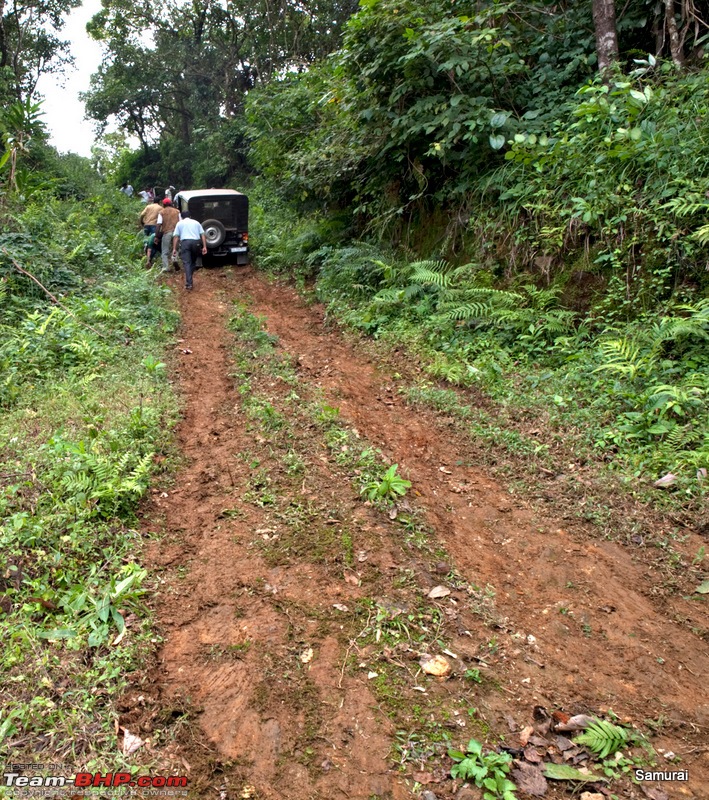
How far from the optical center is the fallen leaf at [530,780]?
2488 mm

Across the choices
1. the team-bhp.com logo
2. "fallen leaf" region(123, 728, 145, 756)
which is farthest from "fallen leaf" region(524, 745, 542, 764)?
"fallen leaf" region(123, 728, 145, 756)

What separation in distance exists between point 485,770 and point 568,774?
0.38m

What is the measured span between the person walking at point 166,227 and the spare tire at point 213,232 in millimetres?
847

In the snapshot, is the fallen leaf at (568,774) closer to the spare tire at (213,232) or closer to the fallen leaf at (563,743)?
the fallen leaf at (563,743)

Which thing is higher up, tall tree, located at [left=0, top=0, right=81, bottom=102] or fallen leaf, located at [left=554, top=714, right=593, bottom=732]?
tall tree, located at [left=0, top=0, right=81, bottom=102]

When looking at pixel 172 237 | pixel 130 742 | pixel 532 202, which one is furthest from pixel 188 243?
pixel 130 742

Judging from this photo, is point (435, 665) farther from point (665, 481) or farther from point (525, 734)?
point (665, 481)

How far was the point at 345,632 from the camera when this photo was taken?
10.9 ft

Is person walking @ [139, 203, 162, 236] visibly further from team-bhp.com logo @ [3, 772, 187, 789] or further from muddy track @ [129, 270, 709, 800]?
team-bhp.com logo @ [3, 772, 187, 789]

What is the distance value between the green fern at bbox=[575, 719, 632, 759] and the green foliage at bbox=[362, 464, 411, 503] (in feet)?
6.81

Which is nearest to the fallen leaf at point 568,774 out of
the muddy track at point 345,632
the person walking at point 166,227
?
the muddy track at point 345,632

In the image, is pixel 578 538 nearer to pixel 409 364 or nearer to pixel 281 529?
pixel 281 529

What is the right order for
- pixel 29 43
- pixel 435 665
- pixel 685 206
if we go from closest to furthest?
pixel 435 665, pixel 685 206, pixel 29 43

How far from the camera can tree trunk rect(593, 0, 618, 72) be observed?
718 cm
